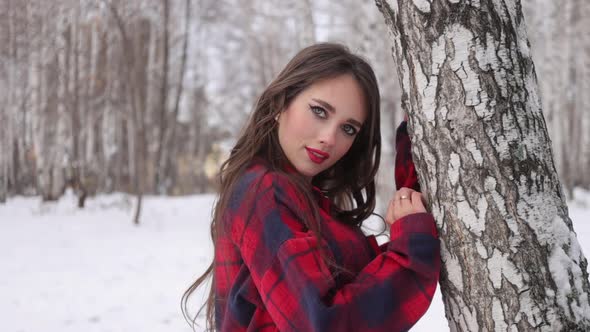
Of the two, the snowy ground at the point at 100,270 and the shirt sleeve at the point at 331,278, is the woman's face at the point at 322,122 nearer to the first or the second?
the shirt sleeve at the point at 331,278

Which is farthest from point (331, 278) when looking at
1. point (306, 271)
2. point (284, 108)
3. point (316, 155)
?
point (284, 108)

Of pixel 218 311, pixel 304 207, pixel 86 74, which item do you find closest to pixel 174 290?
pixel 218 311

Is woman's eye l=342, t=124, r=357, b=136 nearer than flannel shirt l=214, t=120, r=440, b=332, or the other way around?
flannel shirt l=214, t=120, r=440, b=332

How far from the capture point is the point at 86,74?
14.9 meters

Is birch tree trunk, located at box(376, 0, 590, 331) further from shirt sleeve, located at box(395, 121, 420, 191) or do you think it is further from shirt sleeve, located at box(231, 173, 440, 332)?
shirt sleeve, located at box(395, 121, 420, 191)

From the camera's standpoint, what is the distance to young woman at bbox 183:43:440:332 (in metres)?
1.11

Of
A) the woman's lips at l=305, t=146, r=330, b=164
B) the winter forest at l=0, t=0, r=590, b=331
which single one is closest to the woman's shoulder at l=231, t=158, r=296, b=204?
the woman's lips at l=305, t=146, r=330, b=164

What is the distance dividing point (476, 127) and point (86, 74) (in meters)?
15.6

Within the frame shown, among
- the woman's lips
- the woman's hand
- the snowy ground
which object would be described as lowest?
the snowy ground

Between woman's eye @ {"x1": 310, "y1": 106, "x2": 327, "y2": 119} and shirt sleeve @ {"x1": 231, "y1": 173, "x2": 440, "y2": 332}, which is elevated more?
woman's eye @ {"x1": 310, "y1": 106, "x2": 327, "y2": 119}

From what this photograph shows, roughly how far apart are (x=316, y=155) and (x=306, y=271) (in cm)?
41

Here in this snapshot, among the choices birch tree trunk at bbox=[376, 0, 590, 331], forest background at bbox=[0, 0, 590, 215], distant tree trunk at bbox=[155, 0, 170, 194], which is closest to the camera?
birch tree trunk at bbox=[376, 0, 590, 331]

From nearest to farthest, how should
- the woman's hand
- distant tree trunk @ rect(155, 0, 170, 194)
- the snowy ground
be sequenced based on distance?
the woman's hand, the snowy ground, distant tree trunk @ rect(155, 0, 170, 194)

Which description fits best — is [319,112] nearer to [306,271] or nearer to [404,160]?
[404,160]
